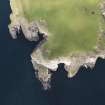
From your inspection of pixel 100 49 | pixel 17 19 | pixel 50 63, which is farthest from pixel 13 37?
pixel 100 49

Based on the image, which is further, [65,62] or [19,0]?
[19,0]

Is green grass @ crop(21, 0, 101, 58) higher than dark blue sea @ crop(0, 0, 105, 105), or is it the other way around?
green grass @ crop(21, 0, 101, 58)

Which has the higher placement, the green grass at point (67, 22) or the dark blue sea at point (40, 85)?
the green grass at point (67, 22)

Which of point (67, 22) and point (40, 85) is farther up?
point (67, 22)

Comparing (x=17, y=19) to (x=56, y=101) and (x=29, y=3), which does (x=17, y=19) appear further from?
(x=56, y=101)

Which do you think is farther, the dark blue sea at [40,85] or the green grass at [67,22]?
the green grass at [67,22]
